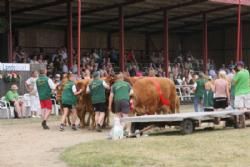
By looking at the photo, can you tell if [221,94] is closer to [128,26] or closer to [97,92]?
[97,92]

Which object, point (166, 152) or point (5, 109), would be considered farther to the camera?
point (5, 109)

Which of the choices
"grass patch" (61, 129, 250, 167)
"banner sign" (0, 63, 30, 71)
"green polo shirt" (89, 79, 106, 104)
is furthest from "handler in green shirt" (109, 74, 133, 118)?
"banner sign" (0, 63, 30, 71)

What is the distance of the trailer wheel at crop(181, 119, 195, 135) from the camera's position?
602 inches

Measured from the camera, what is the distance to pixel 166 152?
11664mm

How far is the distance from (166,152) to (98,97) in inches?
213

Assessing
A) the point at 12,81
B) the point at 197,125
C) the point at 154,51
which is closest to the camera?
the point at 197,125

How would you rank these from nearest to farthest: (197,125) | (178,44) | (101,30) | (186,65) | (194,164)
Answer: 1. (194,164)
2. (197,125)
3. (186,65)
4. (101,30)
5. (178,44)

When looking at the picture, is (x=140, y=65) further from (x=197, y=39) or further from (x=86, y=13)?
(x=197, y=39)

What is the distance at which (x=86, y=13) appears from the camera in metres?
36.0

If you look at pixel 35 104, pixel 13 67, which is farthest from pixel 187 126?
pixel 13 67

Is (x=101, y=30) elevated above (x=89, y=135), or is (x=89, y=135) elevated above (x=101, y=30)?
(x=101, y=30)

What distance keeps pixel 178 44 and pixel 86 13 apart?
55.2ft

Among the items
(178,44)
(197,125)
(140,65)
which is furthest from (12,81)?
(178,44)

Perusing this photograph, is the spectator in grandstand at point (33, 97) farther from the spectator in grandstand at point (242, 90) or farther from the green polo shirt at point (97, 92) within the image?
the spectator in grandstand at point (242, 90)
